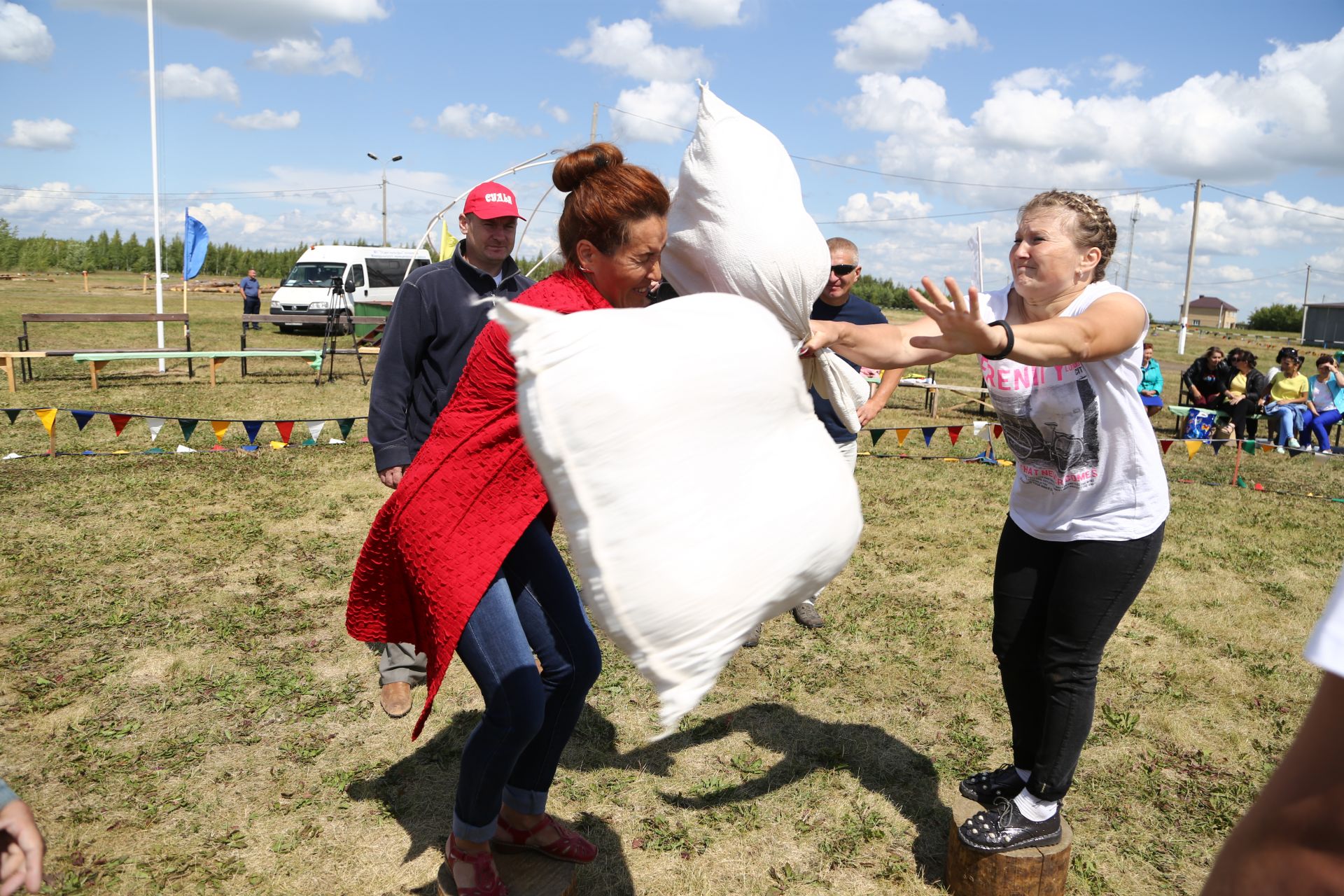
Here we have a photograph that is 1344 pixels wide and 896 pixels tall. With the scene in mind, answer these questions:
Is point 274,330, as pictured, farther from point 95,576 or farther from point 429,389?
point 429,389

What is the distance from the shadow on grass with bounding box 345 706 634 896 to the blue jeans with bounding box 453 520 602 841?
60 cm

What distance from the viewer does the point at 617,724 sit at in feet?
12.8

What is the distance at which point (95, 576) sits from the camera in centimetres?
539

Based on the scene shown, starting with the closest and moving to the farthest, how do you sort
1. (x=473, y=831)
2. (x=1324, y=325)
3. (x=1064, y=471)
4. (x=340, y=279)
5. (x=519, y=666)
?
1. (x=519, y=666)
2. (x=473, y=831)
3. (x=1064, y=471)
4. (x=340, y=279)
5. (x=1324, y=325)

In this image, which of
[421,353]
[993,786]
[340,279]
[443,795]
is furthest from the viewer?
[340,279]

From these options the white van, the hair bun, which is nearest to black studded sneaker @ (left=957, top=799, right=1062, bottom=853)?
the hair bun

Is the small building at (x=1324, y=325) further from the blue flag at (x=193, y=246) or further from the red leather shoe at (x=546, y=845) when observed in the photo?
the red leather shoe at (x=546, y=845)

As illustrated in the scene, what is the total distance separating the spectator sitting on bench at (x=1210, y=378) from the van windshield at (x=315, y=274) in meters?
19.9

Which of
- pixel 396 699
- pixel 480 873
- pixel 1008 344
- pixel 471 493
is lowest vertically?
pixel 396 699

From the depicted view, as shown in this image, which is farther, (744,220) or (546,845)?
(546,845)

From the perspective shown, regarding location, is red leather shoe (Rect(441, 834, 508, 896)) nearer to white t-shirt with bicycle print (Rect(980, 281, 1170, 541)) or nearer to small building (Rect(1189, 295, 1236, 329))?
white t-shirt with bicycle print (Rect(980, 281, 1170, 541))

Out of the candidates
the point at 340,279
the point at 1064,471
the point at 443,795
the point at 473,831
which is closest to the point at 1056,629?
the point at 1064,471

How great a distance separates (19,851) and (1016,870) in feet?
8.46

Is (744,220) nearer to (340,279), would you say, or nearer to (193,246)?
(193,246)
